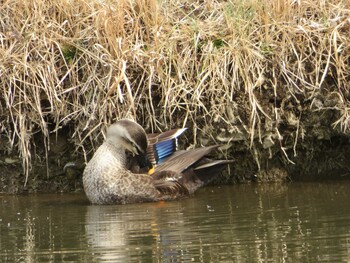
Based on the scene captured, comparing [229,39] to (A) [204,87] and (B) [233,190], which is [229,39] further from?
(B) [233,190]

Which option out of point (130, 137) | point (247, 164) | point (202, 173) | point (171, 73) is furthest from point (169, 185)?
point (171, 73)

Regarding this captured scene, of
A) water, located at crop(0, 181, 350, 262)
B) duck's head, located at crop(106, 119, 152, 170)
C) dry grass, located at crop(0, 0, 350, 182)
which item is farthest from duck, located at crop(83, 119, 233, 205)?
dry grass, located at crop(0, 0, 350, 182)

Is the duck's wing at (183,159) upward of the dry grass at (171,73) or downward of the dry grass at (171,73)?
downward

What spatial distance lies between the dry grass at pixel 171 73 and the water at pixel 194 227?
0.60 m

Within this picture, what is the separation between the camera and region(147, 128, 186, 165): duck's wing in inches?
356

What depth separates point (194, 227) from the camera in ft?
23.8

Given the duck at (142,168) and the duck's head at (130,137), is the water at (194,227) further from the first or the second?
the duck's head at (130,137)

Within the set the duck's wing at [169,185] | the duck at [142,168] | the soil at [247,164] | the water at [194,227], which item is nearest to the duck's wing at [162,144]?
the duck at [142,168]

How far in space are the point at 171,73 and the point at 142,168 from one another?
2.93 ft

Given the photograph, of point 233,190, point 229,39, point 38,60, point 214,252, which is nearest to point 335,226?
A: point 214,252

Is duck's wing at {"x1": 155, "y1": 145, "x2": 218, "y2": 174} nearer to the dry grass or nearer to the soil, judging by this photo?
the dry grass

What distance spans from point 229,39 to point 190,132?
2.98ft

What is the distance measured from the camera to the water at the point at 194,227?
6.36 metres

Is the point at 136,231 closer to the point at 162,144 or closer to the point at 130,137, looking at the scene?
the point at 130,137
